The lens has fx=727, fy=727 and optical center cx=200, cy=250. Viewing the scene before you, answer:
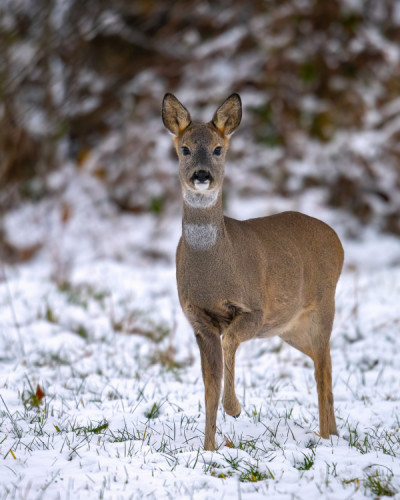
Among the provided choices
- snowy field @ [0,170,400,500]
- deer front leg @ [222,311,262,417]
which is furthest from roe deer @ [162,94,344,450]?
snowy field @ [0,170,400,500]

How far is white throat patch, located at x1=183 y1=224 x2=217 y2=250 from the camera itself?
3766 millimetres

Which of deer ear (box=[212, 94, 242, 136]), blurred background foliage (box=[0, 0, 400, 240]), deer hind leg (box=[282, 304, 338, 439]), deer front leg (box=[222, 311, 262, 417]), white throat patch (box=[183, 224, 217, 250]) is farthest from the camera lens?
blurred background foliage (box=[0, 0, 400, 240])

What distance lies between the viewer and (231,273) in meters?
3.72

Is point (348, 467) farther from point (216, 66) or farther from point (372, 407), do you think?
point (216, 66)

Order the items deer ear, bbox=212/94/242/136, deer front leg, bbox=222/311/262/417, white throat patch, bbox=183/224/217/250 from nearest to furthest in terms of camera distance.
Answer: deer front leg, bbox=222/311/262/417, white throat patch, bbox=183/224/217/250, deer ear, bbox=212/94/242/136

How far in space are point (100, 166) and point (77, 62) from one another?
177 cm

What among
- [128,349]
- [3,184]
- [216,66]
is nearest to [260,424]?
[128,349]

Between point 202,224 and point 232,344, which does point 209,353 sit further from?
point 202,224

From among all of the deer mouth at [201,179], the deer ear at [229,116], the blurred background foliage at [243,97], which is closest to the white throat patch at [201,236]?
the deer mouth at [201,179]

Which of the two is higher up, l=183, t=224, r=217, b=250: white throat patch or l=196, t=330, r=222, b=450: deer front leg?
l=183, t=224, r=217, b=250: white throat patch

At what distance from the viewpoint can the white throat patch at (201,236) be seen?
3.77 meters

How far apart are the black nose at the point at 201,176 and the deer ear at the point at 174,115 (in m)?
0.50

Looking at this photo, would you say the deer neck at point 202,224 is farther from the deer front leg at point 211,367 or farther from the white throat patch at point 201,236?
the deer front leg at point 211,367

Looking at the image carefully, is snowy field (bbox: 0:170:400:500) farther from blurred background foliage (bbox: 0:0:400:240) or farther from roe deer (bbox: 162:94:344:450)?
blurred background foliage (bbox: 0:0:400:240)
